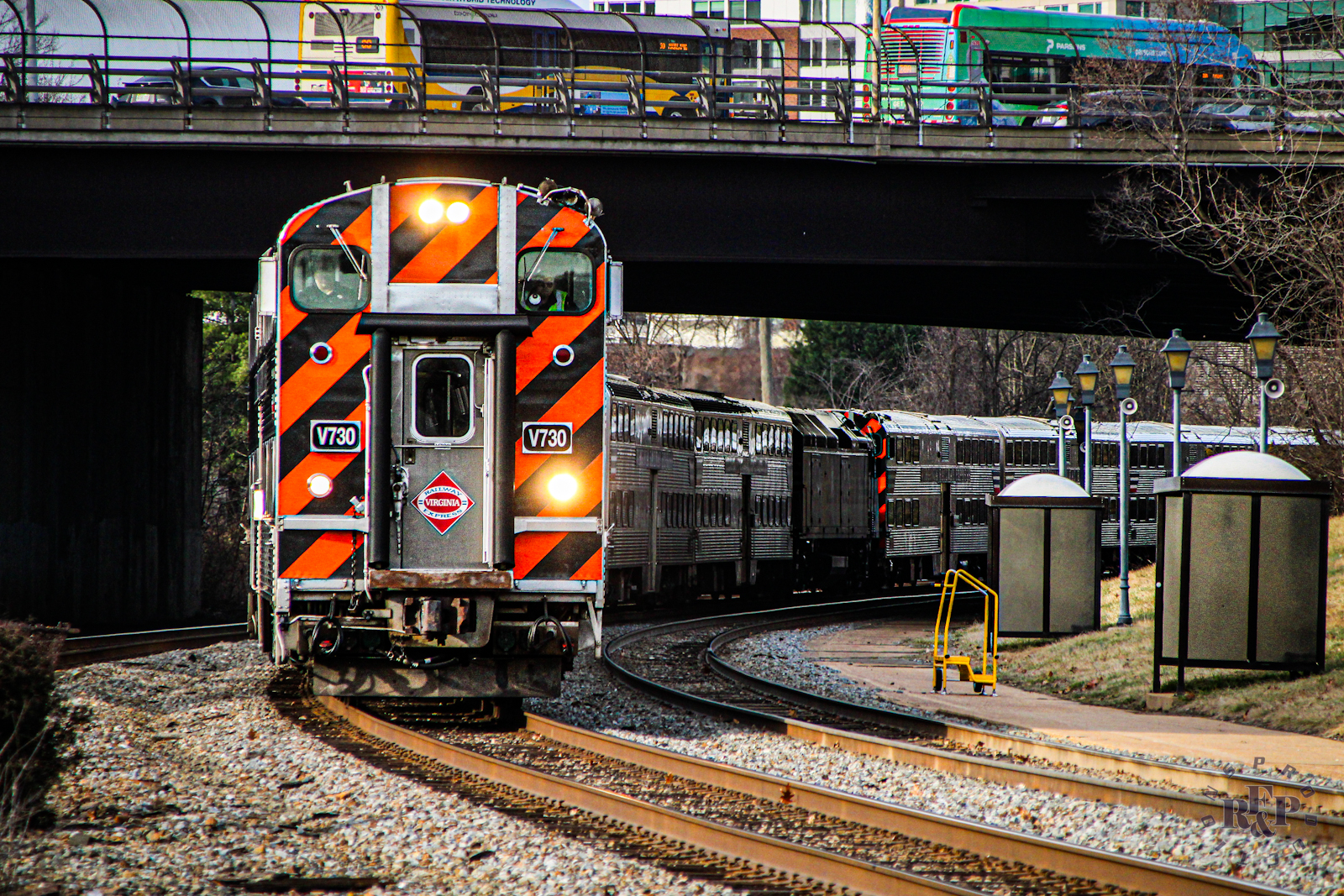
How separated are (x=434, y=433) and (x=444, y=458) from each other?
0.66 ft

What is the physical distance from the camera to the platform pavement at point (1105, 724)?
11227 mm

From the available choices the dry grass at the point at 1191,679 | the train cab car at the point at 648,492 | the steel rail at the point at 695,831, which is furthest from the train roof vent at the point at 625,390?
the steel rail at the point at 695,831

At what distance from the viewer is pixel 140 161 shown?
22188mm

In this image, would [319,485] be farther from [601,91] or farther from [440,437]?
[601,91]

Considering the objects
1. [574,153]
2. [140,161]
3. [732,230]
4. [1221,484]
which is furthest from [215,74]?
[1221,484]

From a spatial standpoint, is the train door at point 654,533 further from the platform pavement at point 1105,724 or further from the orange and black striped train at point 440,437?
the orange and black striped train at point 440,437

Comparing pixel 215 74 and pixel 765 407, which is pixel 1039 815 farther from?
pixel 765 407

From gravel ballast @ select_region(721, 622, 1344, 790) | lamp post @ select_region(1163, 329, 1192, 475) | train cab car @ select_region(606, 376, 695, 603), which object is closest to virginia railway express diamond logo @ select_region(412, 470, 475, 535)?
gravel ballast @ select_region(721, 622, 1344, 790)

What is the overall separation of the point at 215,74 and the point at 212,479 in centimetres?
3155

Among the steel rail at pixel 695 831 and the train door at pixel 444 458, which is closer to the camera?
the steel rail at pixel 695 831

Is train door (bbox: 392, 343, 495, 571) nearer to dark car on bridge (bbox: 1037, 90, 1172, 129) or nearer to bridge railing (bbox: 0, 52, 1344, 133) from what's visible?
bridge railing (bbox: 0, 52, 1344, 133)

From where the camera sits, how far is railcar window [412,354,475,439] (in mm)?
10938

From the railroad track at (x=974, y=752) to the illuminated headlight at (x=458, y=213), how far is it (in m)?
4.80

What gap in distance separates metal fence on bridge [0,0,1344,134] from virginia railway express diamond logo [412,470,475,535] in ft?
37.5
